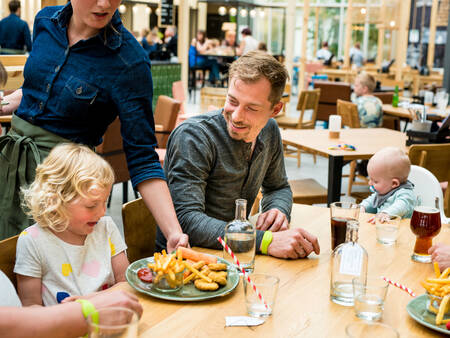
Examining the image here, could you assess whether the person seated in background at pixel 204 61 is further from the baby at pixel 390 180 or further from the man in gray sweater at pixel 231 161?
the man in gray sweater at pixel 231 161

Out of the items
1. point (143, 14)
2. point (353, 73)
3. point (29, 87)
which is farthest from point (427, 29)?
point (29, 87)

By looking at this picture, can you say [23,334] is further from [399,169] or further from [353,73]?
[353,73]

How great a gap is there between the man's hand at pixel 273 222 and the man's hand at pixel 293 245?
18 cm

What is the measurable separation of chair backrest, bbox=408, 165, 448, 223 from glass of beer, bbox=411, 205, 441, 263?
3.65 feet

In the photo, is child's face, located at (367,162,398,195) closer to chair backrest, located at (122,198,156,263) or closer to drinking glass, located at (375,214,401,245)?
drinking glass, located at (375,214,401,245)

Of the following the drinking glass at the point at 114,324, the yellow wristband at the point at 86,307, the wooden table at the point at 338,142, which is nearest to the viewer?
the drinking glass at the point at 114,324

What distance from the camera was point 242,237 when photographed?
1717 millimetres

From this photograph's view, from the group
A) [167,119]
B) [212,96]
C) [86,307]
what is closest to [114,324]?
[86,307]

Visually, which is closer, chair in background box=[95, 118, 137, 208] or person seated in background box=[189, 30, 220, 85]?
chair in background box=[95, 118, 137, 208]

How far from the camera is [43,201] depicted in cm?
171

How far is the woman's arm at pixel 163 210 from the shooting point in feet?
5.75

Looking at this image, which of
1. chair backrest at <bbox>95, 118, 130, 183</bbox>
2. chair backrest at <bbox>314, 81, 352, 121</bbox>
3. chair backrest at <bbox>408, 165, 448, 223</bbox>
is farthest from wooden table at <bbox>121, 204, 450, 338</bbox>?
Answer: chair backrest at <bbox>314, 81, 352, 121</bbox>

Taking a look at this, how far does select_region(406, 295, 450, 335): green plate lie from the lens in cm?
137

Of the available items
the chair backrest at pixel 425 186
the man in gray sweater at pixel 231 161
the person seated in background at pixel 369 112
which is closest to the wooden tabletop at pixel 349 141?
the person seated in background at pixel 369 112
